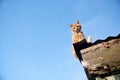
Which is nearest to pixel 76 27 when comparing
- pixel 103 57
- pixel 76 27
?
pixel 76 27

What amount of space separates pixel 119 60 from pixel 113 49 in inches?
27.6

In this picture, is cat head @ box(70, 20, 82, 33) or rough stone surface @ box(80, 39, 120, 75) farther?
cat head @ box(70, 20, 82, 33)

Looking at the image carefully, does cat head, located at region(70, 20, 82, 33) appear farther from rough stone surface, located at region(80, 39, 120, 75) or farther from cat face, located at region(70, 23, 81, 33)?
rough stone surface, located at region(80, 39, 120, 75)

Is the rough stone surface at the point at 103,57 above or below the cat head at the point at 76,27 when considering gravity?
below

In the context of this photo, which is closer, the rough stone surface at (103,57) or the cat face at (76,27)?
the rough stone surface at (103,57)

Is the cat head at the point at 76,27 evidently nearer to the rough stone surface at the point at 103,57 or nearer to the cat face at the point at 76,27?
the cat face at the point at 76,27

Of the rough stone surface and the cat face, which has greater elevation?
the cat face

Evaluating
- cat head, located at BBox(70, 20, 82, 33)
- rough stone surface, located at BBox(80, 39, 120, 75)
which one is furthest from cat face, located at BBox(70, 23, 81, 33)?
rough stone surface, located at BBox(80, 39, 120, 75)

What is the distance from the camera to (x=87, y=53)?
9.15 m

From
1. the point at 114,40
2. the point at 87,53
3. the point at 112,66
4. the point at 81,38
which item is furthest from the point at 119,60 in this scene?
the point at 81,38

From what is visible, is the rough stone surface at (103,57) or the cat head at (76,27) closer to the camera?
the rough stone surface at (103,57)

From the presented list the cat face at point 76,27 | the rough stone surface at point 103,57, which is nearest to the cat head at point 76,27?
the cat face at point 76,27

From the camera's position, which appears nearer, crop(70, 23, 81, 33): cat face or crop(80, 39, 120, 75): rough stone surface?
crop(80, 39, 120, 75): rough stone surface

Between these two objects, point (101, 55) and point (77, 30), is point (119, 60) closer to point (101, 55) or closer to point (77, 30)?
point (101, 55)
